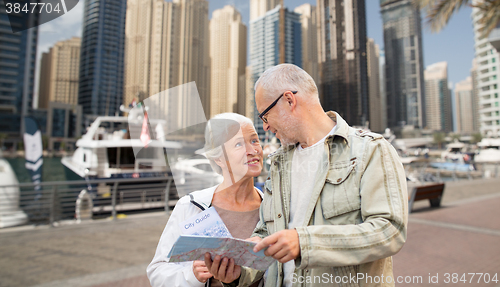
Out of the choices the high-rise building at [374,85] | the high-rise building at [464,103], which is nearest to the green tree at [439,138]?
the high-rise building at [374,85]

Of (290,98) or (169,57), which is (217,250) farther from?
(169,57)

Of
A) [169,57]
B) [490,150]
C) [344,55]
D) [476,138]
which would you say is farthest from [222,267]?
[476,138]

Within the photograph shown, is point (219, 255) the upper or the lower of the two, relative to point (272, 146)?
lower

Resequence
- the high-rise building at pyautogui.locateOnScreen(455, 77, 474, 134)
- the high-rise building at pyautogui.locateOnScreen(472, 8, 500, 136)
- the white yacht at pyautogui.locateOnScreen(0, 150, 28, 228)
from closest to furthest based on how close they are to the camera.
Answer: the white yacht at pyautogui.locateOnScreen(0, 150, 28, 228)
the high-rise building at pyautogui.locateOnScreen(472, 8, 500, 136)
the high-rise building at pyautogui.locateOnScreen(455, 77, 474, 134)

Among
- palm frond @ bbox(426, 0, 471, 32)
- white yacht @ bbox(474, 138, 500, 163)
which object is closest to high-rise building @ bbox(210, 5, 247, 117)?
palm frond @ bbox(426, 0, 471, 32)

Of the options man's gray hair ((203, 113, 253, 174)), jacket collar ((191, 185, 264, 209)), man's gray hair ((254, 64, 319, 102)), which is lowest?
jacket collar ((191, 185, 264, 209))

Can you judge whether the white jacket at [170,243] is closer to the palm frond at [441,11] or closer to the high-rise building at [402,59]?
the high-rise building at [402,59]

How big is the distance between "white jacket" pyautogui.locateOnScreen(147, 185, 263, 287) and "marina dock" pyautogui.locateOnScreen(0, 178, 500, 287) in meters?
2.73

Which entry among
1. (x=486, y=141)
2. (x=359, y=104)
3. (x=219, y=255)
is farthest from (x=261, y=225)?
(x=486, y=141)

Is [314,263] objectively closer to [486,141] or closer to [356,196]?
[356,196]

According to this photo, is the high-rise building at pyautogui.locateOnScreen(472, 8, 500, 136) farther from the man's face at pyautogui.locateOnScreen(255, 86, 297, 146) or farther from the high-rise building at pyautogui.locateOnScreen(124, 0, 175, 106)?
the high-rise building at pyautogui.locateOnScreen(124, 0, 175, 106)

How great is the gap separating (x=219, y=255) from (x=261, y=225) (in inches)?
13.2

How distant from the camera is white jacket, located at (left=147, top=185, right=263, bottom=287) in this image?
1.25m

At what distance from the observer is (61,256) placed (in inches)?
178
